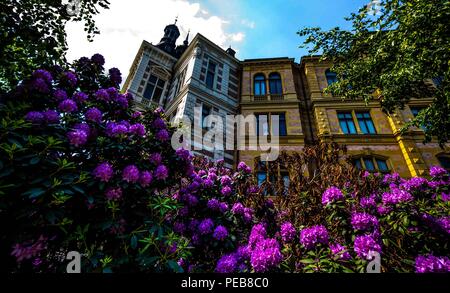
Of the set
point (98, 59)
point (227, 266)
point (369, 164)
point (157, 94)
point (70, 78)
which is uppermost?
point (157, 94)

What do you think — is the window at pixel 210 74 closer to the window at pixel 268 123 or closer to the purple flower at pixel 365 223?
the window at pixel 268 123

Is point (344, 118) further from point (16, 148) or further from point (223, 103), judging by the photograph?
point (16, 148)

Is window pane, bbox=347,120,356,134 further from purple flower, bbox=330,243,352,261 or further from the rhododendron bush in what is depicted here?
purple flower, bbox=330,243,352,261

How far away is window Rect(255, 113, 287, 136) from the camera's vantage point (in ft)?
43.0

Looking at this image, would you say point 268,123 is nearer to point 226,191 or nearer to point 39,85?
point 226,191

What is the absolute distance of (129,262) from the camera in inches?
92.7

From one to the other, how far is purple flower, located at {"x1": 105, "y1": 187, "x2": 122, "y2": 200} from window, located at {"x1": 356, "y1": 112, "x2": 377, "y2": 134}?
14623 millimetres

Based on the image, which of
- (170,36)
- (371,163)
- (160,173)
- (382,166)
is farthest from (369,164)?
(170,36)


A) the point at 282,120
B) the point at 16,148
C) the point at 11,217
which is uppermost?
the point at 282,120

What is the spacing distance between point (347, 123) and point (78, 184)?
1479 centimetres

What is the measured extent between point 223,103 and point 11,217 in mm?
12485

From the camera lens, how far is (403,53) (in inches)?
253
